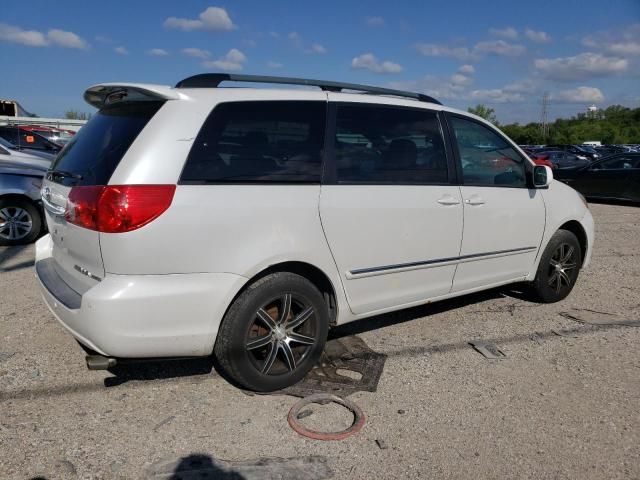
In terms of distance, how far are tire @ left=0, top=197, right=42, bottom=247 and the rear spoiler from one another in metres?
4.14

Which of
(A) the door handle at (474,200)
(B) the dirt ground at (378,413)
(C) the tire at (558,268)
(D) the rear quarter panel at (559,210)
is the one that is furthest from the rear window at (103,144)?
(C) the tire at (558,268)

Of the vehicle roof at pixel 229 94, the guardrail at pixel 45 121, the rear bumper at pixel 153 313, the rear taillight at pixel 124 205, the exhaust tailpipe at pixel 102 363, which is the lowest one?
the exhaust tailpipe at pixel 102 363

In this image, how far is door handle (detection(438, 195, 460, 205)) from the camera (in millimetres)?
3882

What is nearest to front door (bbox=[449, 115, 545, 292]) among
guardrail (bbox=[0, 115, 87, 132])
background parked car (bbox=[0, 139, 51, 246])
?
background parked car (bbox=[0, 139, 51, 246])

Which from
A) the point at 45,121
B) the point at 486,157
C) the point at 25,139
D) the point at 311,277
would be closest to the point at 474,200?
the point at 486,157

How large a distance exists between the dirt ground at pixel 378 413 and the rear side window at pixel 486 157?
4.07ft

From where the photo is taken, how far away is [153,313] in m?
2.76

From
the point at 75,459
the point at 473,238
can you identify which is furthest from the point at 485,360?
the point at 75,459

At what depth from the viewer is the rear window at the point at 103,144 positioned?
9.37ft

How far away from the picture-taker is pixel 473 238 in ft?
13.6

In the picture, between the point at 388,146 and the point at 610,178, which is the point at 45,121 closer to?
the point at 610,178

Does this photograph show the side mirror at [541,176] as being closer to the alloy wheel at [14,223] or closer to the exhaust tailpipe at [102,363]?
the exhaust tailpipe at [102,363]

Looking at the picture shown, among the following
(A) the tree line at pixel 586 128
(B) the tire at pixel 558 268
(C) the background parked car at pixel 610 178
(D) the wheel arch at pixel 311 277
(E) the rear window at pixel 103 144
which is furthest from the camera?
(A) the tree line at pixel 586 128

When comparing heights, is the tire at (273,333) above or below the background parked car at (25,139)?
below
